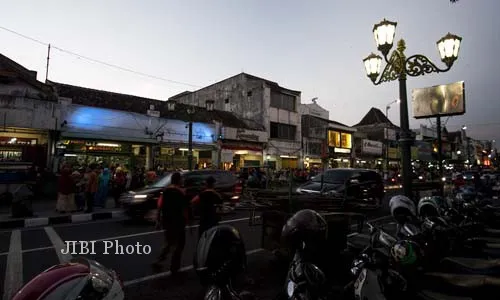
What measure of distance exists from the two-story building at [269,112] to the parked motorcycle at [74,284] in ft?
88.9

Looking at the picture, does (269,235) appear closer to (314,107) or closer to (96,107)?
(96,107)

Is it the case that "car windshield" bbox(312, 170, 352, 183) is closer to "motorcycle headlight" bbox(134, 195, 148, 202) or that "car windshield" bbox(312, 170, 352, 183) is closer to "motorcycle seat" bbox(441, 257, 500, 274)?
"motorcycle headlight" bbox(134, 195, 148, 202)

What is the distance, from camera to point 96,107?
20.5m

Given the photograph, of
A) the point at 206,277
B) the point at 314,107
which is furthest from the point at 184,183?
the point at 314,107

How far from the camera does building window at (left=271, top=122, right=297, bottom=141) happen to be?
1277 inches

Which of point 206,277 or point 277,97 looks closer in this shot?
point 206,277

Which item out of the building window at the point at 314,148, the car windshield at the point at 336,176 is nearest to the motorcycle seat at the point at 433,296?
the car windshield at the point at 336,176

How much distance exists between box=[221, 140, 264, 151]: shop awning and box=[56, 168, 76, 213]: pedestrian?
611 inches

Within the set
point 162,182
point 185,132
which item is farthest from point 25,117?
point 162,182

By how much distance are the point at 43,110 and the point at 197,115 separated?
39.8 ft

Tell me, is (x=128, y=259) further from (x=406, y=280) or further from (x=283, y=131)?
(x=283, y=131)

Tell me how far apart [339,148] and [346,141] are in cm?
Result: 240

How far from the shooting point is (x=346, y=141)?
40094 millimetres

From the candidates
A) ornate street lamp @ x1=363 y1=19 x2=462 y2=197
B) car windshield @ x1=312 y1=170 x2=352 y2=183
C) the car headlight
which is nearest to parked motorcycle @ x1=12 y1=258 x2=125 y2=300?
the car headlight
